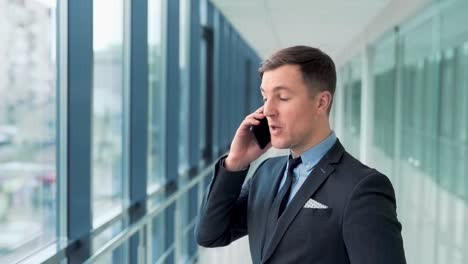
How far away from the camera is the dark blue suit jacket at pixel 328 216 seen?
95 centimetres

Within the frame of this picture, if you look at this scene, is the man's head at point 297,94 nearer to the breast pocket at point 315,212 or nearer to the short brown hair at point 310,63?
the short brown hair at point 310,63

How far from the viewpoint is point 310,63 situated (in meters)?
1.08

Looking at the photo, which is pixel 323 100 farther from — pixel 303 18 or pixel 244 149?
pixel 303 18

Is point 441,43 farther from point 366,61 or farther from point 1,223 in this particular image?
point 366,61

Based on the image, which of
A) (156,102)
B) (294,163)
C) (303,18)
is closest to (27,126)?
(294,163)

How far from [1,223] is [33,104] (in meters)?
0.55

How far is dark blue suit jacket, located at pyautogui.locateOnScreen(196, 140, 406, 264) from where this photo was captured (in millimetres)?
953

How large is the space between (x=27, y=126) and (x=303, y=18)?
525cm

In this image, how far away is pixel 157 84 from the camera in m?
5.38

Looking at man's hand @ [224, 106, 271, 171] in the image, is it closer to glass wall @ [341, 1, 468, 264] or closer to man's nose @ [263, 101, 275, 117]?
man's nose @ [263, 101, 275, 117]

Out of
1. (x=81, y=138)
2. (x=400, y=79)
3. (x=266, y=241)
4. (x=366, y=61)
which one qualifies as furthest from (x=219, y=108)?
(x=266, y=241)

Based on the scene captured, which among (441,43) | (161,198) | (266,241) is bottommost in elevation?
(161,198)

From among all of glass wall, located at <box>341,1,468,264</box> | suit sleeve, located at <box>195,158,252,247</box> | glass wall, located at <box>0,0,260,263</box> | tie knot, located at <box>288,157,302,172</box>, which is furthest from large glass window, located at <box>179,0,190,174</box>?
tie knot, located at <box>288,157,302,172</box>

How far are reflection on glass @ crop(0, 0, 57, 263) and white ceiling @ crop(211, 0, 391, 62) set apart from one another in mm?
3644
